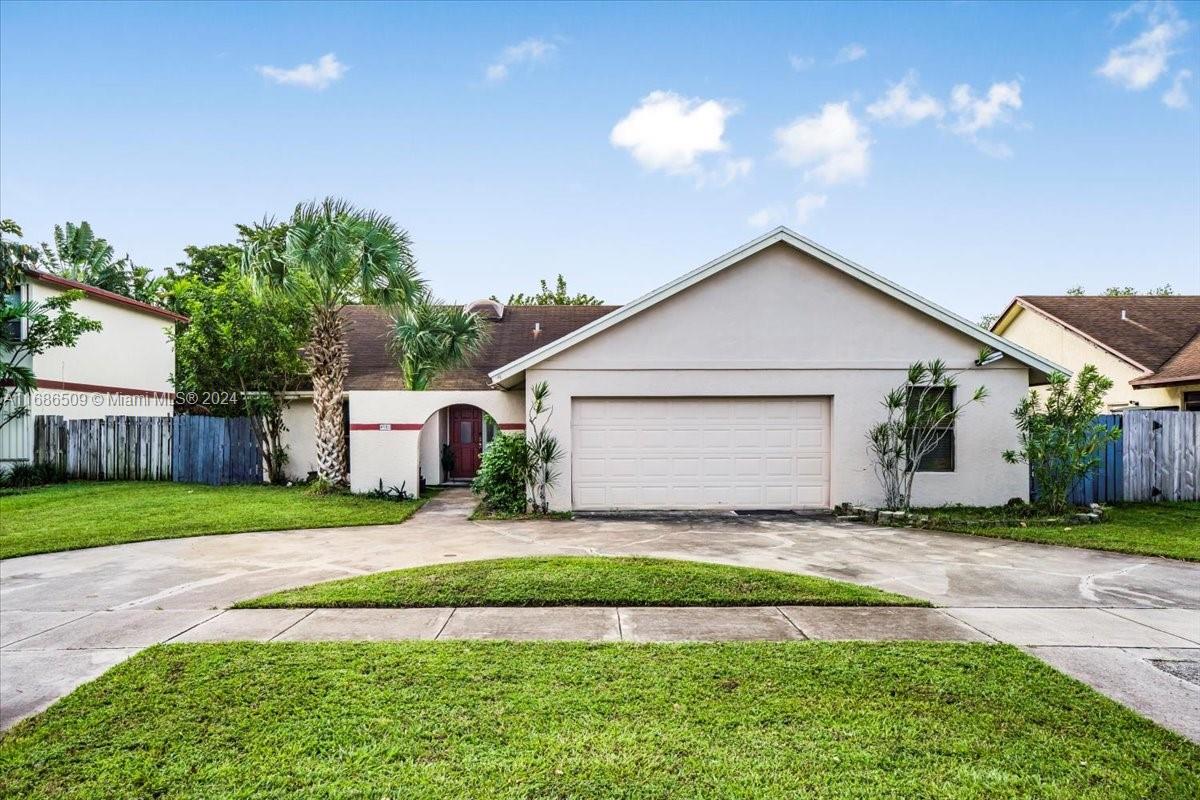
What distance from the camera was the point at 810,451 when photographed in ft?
38.6

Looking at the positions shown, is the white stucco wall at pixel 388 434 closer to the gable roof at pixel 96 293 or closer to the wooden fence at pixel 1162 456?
the gable roof at pixel 96 293

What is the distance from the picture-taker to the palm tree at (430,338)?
48.4 ft

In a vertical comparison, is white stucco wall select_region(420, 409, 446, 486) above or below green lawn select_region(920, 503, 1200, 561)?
above

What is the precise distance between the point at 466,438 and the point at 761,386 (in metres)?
9.48

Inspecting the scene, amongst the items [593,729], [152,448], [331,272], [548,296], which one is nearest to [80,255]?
[152,448]

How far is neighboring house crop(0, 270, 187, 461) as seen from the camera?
52.7 feet

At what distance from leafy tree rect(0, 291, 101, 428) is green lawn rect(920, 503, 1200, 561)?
769 inches

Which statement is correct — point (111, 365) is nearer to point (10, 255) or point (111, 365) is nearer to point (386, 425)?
point (10, 255)

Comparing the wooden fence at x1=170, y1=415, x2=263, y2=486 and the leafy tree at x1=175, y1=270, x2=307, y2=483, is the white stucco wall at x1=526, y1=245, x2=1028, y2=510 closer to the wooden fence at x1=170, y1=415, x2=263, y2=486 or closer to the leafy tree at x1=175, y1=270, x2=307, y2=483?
the leafy tree at x1=175, y1=270, x2=307, y2=483

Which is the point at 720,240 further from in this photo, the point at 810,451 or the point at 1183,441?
the point at 1183,441

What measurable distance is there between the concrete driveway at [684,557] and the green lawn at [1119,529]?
526mm

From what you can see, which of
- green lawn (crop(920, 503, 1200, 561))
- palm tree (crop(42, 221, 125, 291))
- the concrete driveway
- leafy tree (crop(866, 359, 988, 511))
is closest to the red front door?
the concrete driveway

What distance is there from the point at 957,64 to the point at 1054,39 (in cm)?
175

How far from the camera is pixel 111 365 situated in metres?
18.2
